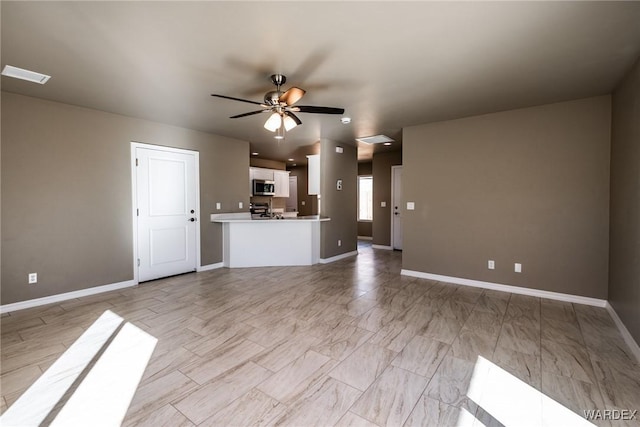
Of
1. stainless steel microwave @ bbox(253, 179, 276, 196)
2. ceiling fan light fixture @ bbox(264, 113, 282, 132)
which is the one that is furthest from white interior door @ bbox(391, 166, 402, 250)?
ceiling fan light fixture @ bbox(264, 113, 282, 132)

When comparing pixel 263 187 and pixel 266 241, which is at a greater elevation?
pixel 263 187

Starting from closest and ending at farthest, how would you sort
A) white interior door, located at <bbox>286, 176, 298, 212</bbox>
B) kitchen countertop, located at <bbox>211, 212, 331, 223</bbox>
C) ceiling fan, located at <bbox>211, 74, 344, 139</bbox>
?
1. ceiling fan, located at <bbox>211, 74, 344, 139</bbox>
2. kitchen countertop, located at <bbox>211, 212, 331, 223</bbox>
3. white interior door, located at <bbox>286, 176, 298, 212</bbox>

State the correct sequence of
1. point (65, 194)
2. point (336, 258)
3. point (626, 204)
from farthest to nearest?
1. point (336, 258)
2. point (65, 194)
3. point (626, 204)

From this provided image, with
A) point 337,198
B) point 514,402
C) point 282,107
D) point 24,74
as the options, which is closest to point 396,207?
point 337,198

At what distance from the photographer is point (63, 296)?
3664 millimetres

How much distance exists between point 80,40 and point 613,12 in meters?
3.87

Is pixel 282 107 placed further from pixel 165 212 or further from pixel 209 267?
pixel 209 267

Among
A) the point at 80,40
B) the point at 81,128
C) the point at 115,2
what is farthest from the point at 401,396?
the point at 81,128

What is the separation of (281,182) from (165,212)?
4.02 meters

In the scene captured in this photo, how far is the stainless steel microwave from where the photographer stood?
285 inches

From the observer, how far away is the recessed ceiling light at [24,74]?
8.74ft

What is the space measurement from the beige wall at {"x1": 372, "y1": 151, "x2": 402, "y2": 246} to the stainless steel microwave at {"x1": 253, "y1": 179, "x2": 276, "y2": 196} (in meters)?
2.82

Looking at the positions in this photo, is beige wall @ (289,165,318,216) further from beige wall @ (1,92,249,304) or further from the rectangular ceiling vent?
beige wall @ (1,92,249,304)

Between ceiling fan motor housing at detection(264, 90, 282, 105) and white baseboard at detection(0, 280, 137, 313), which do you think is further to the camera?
white baseboard at detection(0, 280, 137, 313)
